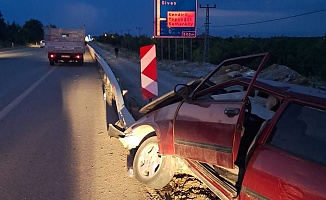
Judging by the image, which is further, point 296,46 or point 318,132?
point 296,46

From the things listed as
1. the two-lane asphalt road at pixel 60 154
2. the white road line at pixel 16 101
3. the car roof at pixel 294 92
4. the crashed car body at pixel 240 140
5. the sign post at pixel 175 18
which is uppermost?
the sign post at pixel 175 18

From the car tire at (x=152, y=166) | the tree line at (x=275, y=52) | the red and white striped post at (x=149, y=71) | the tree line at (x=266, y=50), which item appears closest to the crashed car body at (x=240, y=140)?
the car tire at (x=152, y=166)

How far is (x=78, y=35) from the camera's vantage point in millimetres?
26484

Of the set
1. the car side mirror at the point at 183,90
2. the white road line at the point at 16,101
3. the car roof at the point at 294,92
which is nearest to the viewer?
the car roof at the point at 294,92

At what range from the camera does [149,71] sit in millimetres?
7137

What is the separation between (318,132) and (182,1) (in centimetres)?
2248

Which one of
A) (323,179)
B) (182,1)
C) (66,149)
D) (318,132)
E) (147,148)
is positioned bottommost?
(66,149)

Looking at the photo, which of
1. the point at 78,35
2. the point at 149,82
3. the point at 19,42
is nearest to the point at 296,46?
the point at 78,35

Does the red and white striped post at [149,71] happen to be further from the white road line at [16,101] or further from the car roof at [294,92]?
the car roof at [294,92]

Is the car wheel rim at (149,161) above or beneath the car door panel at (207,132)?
beneath

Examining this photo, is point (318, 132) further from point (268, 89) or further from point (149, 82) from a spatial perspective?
point (149, 82)

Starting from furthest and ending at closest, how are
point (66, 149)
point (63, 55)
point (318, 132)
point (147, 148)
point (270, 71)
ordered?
1. point (63, 55)
2. point (270, 71)
3. point (66, 149)
4. point (147, 148)
5. point (318, 132)

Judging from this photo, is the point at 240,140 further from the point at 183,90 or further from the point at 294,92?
the point at 183,90

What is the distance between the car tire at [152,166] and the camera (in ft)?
13.2
